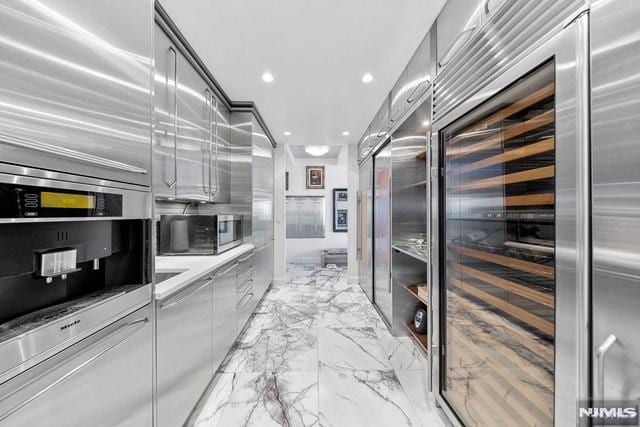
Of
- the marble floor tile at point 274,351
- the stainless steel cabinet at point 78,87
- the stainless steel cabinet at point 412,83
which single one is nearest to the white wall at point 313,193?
the marble floor tile at point 274,351

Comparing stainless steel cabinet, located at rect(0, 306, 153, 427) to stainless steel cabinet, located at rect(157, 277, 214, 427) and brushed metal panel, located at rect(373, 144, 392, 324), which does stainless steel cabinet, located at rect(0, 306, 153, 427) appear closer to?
stainless steel cabinet, located at rect(157, 277, 214, 427)

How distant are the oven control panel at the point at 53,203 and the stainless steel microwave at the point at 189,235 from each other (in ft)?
3.95

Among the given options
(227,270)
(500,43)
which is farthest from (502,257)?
(227,270)

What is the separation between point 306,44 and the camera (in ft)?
6.26

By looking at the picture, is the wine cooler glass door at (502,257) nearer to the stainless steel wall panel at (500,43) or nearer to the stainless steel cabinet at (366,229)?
the stainless steel wall panel at (500,43)

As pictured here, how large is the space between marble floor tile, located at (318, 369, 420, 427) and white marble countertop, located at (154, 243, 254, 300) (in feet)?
3.74

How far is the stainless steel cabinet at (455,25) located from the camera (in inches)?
48.3

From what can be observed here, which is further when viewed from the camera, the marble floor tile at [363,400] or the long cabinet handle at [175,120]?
the long cabinet handle at [175,120]

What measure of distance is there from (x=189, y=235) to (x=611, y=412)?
240 centimetres

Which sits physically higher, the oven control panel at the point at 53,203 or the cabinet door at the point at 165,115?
the cabinet door at the point at 165,115

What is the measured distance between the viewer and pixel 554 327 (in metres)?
0.86

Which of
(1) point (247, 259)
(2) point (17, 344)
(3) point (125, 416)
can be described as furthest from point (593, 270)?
(1) point (247, 259)

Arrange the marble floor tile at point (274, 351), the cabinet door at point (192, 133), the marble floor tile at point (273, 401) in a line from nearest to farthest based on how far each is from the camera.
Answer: the marble floor tile at point (273, 401)
the cabinet door at point (192, 133)
the marble floor tile at point (274, 351)

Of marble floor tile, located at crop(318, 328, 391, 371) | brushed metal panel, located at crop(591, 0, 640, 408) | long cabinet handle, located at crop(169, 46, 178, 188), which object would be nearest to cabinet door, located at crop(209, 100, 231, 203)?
long cabinet handle, located at crop(169, 46, 178, 188)
